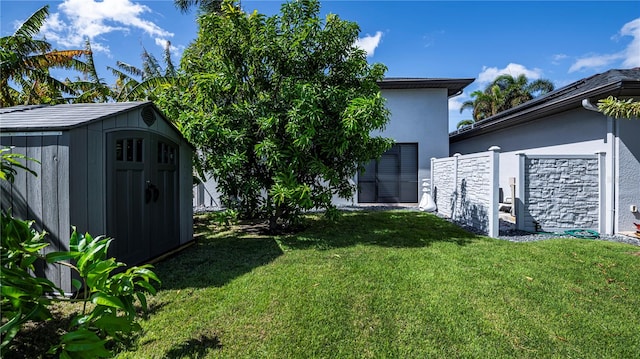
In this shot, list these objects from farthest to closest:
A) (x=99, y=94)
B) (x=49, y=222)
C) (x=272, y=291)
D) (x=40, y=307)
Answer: (x=99, y=94) < (x=272, y=291) < (x=49, y=222) < (x=40, y=307)

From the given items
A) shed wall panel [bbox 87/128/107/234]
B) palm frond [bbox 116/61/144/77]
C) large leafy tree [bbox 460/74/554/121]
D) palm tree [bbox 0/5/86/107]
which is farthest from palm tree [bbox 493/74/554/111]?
palm tree [bbox 0/5/86/107]

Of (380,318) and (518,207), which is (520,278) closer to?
(380,318)

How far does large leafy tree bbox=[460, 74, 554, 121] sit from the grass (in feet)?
77.6

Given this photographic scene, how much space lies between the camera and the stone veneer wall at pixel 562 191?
6945mm

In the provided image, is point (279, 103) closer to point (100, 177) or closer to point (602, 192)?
point (100, 177)

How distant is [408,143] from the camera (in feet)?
40.0

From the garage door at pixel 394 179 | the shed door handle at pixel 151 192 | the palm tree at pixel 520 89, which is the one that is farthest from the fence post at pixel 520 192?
the palm tree at pixel 520 89

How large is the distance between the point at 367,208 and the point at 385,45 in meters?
5.93

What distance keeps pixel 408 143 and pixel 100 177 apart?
1065cm

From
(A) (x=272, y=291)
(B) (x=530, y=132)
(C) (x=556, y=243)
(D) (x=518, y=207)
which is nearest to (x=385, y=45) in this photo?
(B) (x=530, y=132)

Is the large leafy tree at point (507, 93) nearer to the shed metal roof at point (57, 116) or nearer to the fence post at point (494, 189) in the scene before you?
the fence post at point (494, 189)

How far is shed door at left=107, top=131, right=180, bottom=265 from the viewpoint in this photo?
4102mm

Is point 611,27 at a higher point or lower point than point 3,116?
higher

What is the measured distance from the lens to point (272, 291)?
3695 millimetres
